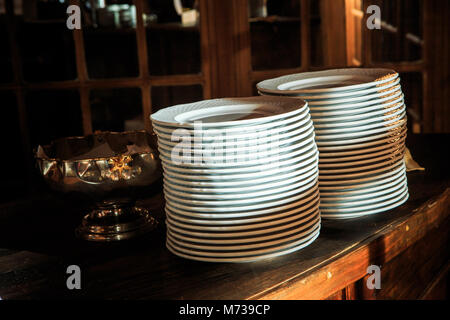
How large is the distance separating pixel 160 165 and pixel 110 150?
0.81 feet

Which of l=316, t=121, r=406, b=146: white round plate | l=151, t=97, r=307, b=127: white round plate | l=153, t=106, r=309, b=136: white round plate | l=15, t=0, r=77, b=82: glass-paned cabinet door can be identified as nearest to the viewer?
l=153, t=106, r=309, b=136: white round plate

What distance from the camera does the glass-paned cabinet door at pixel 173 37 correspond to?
8.16 ft

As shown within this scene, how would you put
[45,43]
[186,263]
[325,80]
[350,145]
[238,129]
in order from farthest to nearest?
[45,43]
[325,80]
[350,145]
[186,263]
[238,129]

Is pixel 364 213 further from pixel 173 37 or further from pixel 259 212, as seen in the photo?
pixel 173 37

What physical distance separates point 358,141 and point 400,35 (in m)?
1.51

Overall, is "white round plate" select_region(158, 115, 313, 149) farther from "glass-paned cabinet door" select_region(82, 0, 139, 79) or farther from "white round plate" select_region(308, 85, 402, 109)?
"glass-paned cabinet door" select_region(82, 0, 139, 79)

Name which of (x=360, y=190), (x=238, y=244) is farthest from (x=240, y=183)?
(x=360, y=190)

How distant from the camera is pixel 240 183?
1.01 meters

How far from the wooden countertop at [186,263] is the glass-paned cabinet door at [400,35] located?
1.20 m

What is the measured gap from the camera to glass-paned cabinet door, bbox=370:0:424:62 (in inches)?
98.4

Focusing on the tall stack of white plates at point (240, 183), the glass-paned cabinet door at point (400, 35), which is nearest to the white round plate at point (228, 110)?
the tall stack of white plates at point (240, 183)

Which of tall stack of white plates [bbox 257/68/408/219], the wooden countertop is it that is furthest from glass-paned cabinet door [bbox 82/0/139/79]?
tall stack of white plates [bbox 257/68/408/219]

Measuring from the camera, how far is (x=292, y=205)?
106cm

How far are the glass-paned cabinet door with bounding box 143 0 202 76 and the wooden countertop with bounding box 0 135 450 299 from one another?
1190mm
